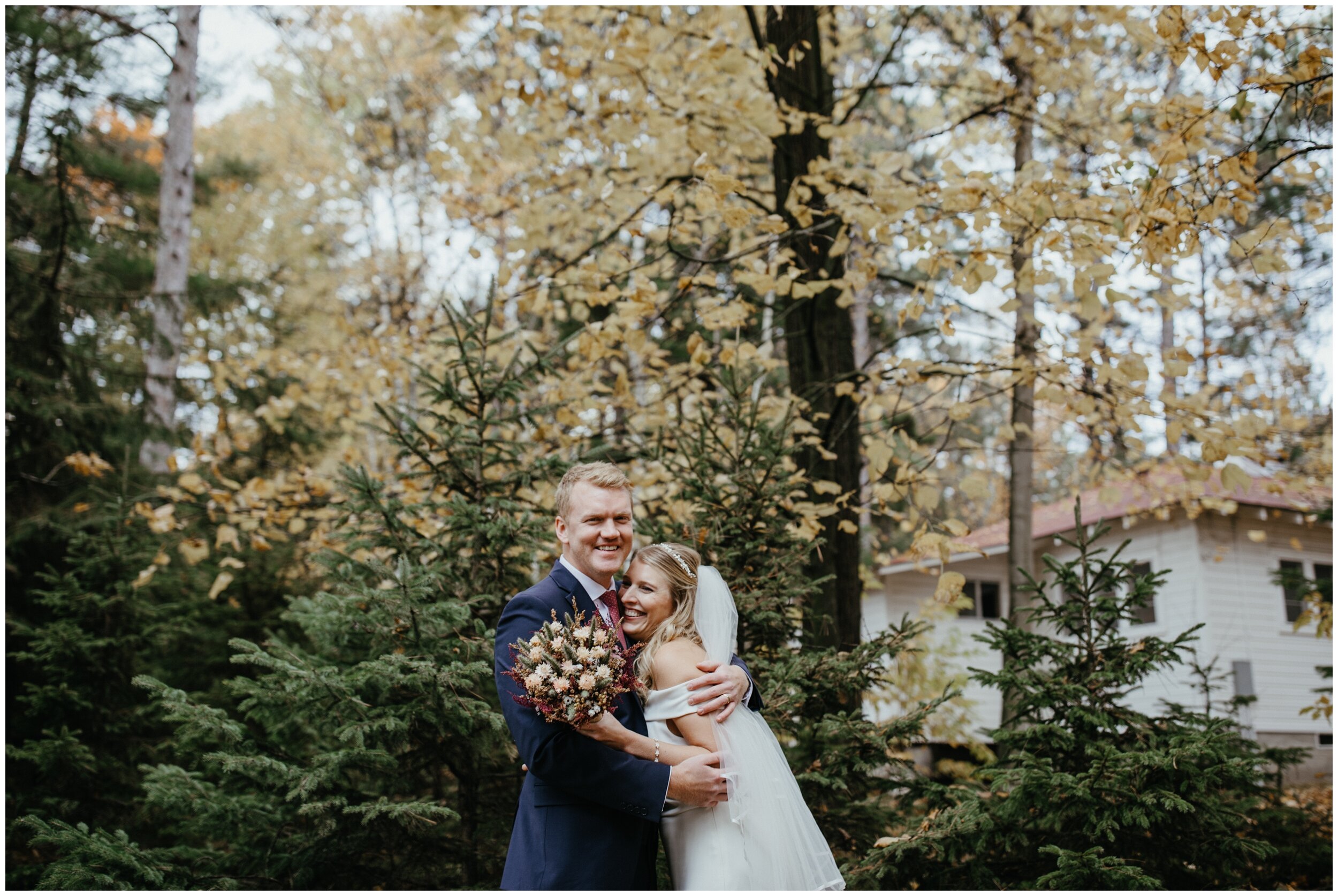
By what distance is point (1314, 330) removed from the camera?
16.0 m

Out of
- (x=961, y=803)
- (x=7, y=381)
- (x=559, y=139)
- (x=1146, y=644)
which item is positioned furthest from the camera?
(x=559, y=139)

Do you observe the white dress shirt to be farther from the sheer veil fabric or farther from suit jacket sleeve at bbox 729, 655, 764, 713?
suit jacket sleeve at bbox 729, 655, 764, 713

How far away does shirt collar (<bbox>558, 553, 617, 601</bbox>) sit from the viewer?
2.92 metres

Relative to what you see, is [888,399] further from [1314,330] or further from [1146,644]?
[1314,330]

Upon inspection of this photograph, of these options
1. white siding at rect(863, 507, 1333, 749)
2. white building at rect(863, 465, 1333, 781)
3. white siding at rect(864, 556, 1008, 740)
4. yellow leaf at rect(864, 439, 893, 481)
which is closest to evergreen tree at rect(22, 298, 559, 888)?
yellow leaf at rect(864, 439, 893, 481)

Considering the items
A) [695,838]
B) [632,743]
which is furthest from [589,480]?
[695,838]

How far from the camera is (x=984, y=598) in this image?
19.9 m

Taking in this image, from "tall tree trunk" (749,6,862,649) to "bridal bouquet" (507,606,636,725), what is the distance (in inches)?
137

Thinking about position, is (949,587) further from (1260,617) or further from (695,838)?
(1260,617)

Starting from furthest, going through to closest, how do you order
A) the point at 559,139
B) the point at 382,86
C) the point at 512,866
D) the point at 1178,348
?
the point at 382,86 → the point at 559,139 → the point at 1178,348 → the point at 512,866

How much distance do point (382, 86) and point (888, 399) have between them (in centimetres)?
1569

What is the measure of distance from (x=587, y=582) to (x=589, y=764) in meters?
→ 0.62

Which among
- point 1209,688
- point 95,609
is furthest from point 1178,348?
A: point 95,609

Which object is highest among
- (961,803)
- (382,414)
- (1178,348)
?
(1178,348)
